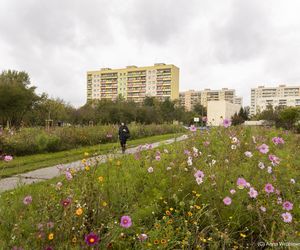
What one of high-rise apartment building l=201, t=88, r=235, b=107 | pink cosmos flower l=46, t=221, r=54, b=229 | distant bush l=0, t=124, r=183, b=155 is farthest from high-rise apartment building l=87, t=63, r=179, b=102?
pink cosmos flower l=46, t=221, r=54, b=229

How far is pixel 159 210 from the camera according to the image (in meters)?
3.24

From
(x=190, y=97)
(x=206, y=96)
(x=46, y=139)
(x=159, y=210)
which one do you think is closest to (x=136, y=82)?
(x=190, y=97)

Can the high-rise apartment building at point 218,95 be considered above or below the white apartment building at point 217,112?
above

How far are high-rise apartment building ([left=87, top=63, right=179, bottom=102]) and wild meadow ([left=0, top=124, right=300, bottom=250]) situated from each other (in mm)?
105685

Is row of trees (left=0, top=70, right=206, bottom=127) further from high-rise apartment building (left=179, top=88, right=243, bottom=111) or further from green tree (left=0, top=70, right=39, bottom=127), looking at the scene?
high-rise apartment building (left=179, top=88, right=243, bottom=111)

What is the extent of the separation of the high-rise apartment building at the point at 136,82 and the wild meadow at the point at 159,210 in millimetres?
105685

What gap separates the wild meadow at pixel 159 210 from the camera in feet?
7.31

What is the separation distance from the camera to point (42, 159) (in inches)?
407

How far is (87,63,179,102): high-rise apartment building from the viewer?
115 metres

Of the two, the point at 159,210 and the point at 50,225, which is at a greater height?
the point at 50,225

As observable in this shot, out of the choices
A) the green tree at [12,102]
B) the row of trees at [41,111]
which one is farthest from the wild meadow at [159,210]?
the green tree at [12,102]

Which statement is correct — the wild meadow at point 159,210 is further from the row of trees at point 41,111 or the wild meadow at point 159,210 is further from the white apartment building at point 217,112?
the row of trees at point 41,111

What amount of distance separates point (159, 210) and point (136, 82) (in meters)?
120

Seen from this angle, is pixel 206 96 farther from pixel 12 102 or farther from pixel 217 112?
pixel 12 102
